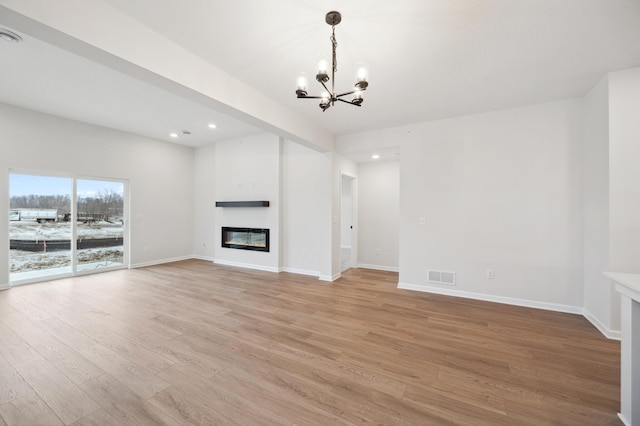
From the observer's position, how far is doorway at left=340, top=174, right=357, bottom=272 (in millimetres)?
6035

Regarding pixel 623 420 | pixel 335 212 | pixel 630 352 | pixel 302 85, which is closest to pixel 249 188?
pixel 335 212

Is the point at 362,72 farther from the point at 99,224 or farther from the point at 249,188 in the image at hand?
the point at 99,224

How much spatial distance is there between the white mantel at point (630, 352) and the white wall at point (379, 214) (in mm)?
4134

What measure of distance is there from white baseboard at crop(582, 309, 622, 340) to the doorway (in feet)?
12.8

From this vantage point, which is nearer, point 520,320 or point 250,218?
point 520,320

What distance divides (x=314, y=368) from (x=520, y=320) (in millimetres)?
2820

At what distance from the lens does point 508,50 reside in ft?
7.75

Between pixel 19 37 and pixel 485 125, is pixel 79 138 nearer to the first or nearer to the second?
pixel 19 37

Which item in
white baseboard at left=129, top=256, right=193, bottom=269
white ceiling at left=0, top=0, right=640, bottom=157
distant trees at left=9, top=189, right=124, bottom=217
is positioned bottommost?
white baseboard at left=129, top=256, right=193, bottom=269

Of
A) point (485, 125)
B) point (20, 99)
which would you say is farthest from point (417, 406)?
point (20, 99)

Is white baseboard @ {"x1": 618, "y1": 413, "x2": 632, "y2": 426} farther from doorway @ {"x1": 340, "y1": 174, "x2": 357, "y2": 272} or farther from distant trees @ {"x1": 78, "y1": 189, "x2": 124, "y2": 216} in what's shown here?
distant trees @ {"x1": 78, "y1": 189, "x2": 124, "y2": 216}

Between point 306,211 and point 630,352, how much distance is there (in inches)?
175

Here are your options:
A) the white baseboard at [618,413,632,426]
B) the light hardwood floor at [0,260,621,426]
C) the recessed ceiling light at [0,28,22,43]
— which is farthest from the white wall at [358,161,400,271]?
the recessed ceiling light at [0,28,22,43]

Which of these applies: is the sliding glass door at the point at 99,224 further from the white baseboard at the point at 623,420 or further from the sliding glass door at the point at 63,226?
the white baseboard at the point at 623,420
